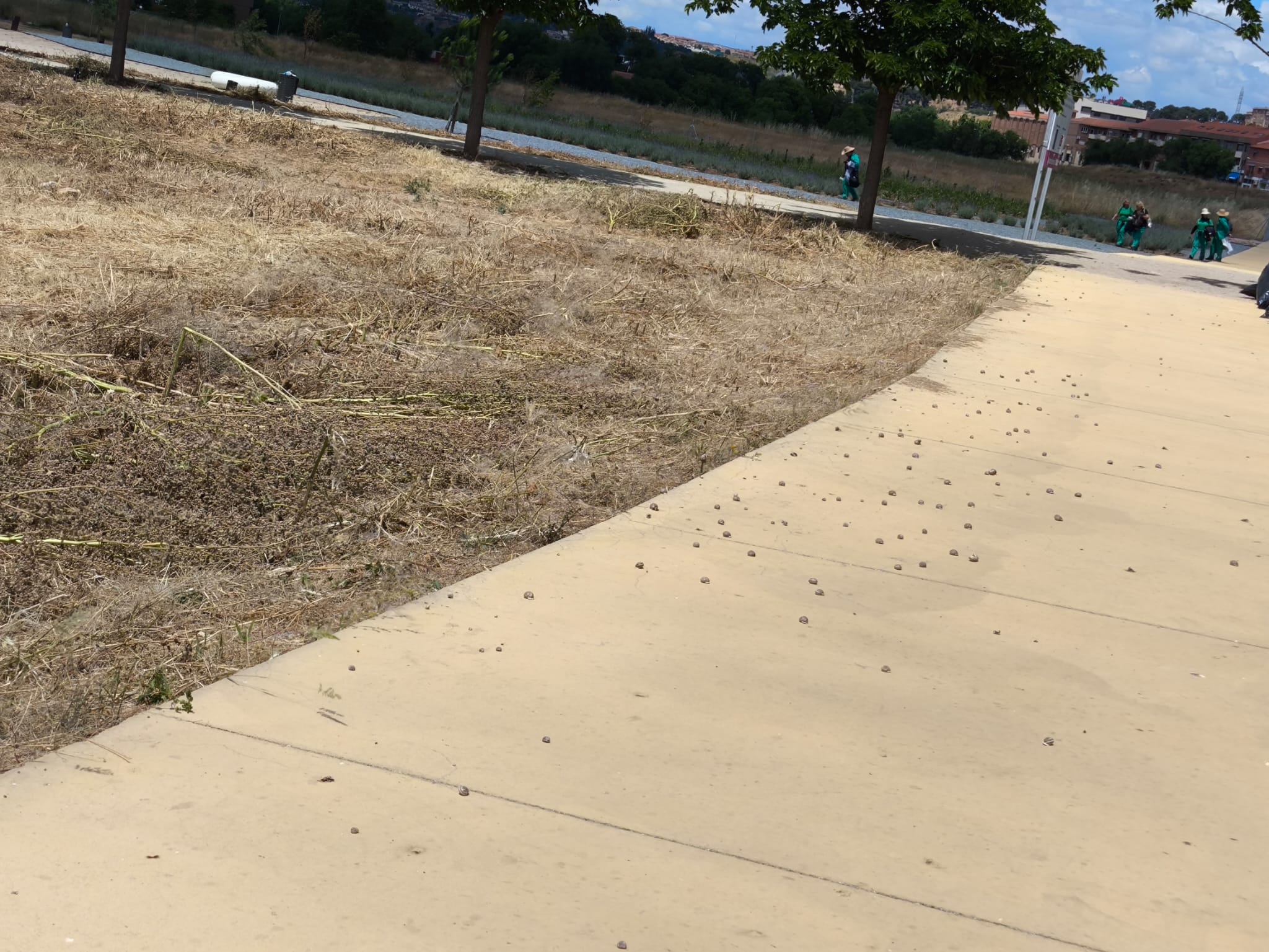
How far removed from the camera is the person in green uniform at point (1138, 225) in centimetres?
2819

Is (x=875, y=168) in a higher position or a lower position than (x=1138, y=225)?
lower

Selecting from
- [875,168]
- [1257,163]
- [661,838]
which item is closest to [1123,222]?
[875,168]

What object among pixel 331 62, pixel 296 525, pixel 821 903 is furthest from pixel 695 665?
pixel 331 62

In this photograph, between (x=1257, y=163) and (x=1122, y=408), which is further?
(x=1257, y=163)

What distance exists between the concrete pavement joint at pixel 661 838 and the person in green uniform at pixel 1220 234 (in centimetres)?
2596

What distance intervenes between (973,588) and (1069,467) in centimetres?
262

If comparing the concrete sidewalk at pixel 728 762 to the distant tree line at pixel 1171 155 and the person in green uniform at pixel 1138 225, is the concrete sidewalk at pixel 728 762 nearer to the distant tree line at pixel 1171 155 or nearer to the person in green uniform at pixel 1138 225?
the person in green uniform at pixel 1138 225

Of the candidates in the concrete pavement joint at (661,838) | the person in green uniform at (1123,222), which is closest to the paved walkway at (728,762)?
the concrete pavement joint at (661,838)

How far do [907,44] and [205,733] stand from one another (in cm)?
1914

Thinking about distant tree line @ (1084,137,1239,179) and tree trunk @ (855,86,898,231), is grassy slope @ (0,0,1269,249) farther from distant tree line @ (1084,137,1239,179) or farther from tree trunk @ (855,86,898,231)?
distant tree line @ (1084,137,1239,179)

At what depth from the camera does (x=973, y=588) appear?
18.9 ft

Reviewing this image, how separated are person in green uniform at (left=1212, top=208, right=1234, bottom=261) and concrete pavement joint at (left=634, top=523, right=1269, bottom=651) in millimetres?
23353

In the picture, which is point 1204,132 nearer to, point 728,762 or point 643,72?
point 643,72

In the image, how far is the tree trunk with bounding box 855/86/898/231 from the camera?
891 inches
